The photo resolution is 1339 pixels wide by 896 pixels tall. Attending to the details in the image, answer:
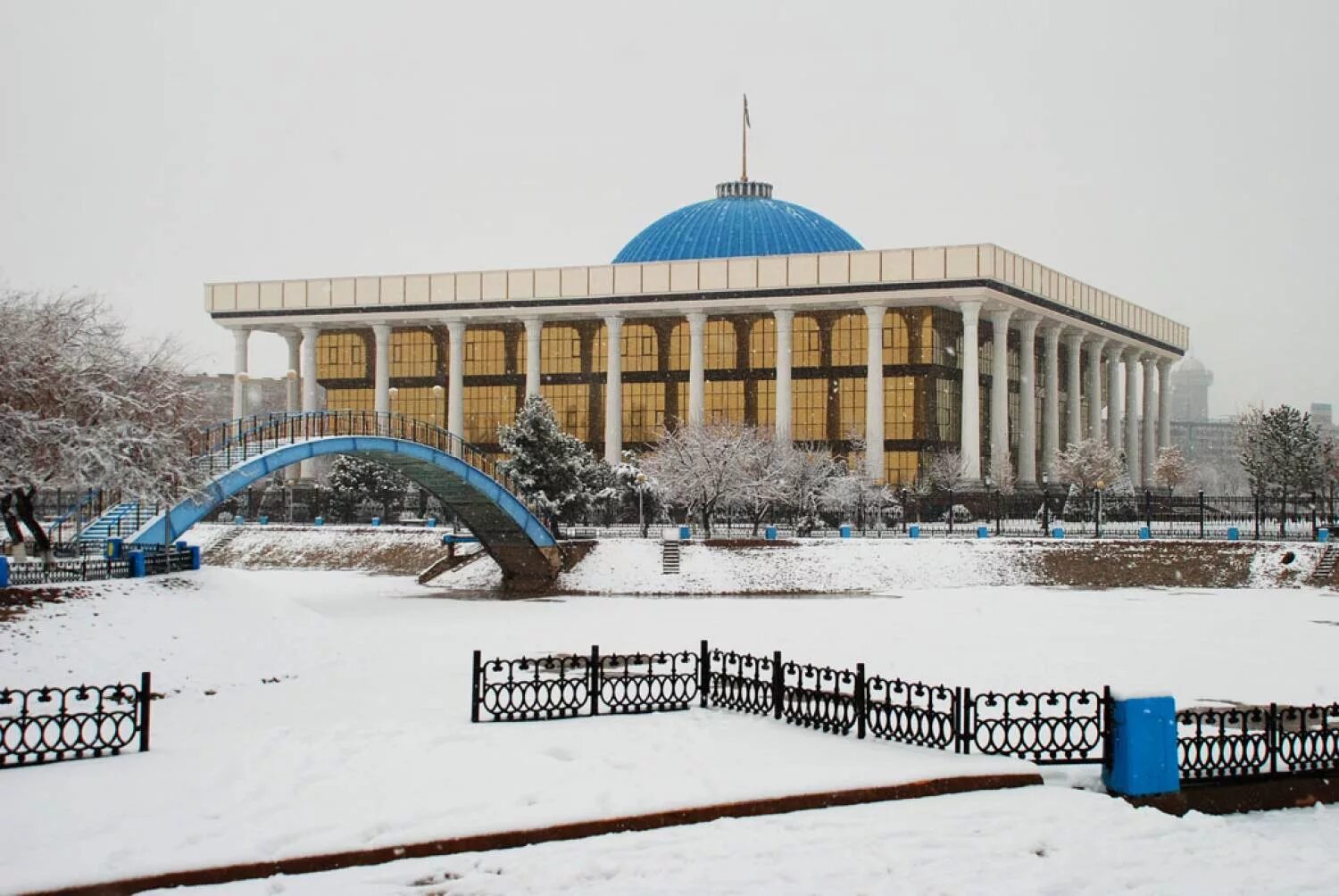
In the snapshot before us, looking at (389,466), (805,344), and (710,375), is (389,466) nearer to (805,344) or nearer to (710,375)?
(710,375)

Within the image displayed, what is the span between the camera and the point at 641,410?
299 ft

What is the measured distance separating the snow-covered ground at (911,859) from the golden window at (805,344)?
239ft

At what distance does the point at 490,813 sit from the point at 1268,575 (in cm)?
4241

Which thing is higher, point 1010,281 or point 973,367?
point 1010,281

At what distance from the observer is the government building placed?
82.1 metres

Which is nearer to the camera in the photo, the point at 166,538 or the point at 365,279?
the point at 166,538

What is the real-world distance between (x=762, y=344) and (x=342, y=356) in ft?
99.8

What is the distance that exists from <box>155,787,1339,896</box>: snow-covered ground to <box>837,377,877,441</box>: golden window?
7049cm

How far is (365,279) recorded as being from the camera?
93.2 meters

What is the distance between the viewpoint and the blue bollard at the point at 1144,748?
50.7 ft

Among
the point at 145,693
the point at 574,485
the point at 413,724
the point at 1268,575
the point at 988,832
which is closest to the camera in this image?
the point at 988,832

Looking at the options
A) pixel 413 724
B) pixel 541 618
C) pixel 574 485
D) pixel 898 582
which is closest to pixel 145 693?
pixel 413 724

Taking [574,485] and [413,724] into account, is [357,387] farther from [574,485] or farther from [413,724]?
[413,724]

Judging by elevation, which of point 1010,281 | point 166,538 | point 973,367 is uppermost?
point 1010,281
